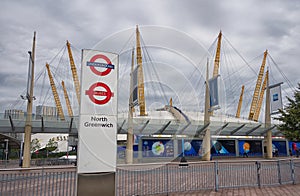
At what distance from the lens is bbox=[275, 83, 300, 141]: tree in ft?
41.5

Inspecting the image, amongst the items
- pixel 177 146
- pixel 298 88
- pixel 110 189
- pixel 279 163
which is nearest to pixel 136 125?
pixel 177 146

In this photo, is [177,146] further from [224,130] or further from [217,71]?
[217,71]

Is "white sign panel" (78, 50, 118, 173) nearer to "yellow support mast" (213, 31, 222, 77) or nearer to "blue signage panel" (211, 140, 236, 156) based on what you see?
"blue signage panel" (211, 140, 236, 156)

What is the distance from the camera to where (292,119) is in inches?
503

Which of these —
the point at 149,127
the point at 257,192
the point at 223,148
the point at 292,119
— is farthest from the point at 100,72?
the point at 223,148

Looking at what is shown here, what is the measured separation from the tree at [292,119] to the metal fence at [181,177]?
8.26ft

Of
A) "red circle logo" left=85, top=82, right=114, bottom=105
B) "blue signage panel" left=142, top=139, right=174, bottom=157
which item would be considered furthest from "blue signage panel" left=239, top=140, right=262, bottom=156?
"red circle logo" left=85, top=82, right=114, bottom=105

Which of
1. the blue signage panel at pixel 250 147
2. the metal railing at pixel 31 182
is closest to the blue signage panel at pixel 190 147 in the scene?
the blue signage panel at pixel 250 147

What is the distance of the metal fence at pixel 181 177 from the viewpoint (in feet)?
24.1

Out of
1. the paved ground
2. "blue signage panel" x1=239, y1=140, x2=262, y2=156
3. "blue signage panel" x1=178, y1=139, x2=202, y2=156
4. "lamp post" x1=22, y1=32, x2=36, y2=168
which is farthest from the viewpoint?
"blue signage panel" x1=239, y1=140, x2=262, y2=156

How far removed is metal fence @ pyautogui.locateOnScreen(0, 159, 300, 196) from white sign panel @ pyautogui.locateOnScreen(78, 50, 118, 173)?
1700 millimetres

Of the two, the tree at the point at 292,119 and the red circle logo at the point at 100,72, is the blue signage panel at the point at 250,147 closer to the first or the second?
the tree at the point at 292,119

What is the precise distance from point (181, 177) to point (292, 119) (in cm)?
726

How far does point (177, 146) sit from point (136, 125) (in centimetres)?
723
